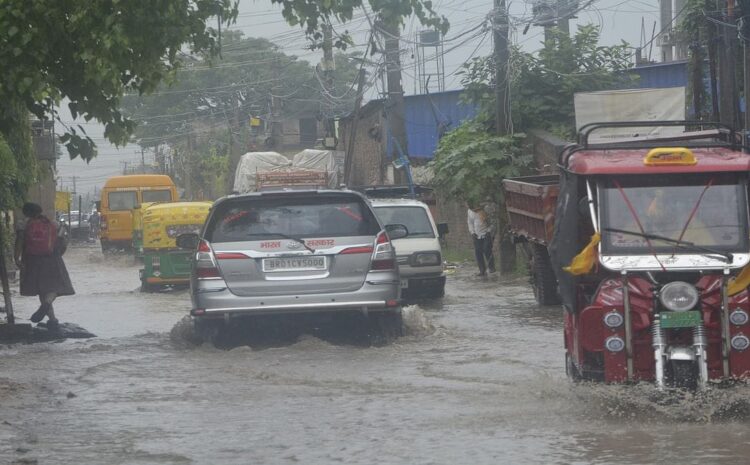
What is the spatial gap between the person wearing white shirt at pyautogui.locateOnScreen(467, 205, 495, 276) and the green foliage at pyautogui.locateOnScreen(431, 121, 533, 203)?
331mm

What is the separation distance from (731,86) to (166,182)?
26014 millimetres

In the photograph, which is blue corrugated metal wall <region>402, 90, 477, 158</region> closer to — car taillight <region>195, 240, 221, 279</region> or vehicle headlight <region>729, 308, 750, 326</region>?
car taillight <region>195, 240, 221, 279</region>

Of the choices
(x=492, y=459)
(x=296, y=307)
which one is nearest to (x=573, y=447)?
(x=492, y=459)

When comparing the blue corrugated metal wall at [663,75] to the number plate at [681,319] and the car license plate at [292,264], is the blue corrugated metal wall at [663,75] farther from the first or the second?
the number plate at [681,319]

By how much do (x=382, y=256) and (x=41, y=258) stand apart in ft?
16.9

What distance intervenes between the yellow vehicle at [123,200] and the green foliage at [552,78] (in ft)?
57.0

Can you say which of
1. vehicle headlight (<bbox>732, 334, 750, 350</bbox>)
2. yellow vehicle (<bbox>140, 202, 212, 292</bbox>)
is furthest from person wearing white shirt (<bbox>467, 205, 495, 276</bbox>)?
vehicle headlight (<bbox>732, 334, 750, 350</bbox>)

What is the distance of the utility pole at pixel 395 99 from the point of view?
112 ft

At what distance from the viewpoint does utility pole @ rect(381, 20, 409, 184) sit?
34.2 m

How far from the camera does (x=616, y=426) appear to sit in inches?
310

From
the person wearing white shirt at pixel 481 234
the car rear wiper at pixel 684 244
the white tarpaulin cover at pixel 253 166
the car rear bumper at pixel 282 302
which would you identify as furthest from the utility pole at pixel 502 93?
the white tarpaulin cover at pixel 253 166

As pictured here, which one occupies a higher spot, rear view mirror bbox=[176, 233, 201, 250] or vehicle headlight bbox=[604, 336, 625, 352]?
rear view mirror bbox=[176, 233, 201, 250]

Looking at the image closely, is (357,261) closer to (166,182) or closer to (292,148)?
(166,182)

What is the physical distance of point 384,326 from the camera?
12.5 metres
